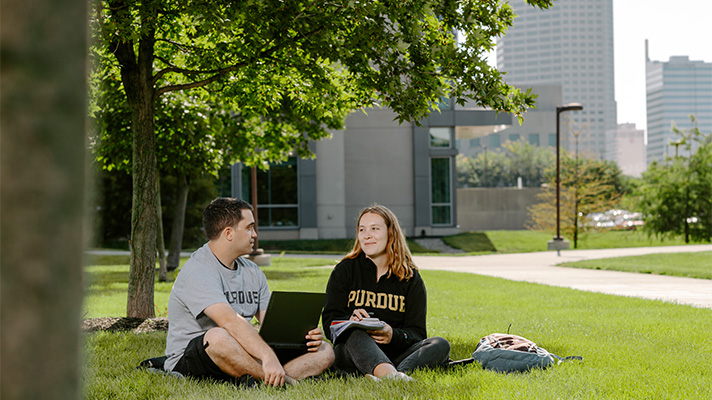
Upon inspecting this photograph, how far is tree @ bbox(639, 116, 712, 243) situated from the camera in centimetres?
3619

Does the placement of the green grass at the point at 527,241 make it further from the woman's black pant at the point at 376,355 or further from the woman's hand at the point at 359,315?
the woman's hand at the point at 359,315

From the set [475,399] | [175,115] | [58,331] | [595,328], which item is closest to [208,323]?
[475,399]

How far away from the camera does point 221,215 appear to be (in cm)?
535

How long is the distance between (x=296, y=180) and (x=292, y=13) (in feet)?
102

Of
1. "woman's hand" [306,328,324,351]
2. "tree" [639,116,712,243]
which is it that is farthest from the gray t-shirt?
"tree" [639,116,712,243]

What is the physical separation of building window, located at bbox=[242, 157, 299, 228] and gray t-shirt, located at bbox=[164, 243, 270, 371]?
32.4 meters

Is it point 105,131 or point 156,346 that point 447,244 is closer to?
point 105,131

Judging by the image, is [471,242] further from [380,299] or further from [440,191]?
[380,299]

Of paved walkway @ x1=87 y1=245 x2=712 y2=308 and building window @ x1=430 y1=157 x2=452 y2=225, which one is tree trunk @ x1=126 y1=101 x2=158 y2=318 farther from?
building window @ x1=430 y1=157 x2=452 y2=225

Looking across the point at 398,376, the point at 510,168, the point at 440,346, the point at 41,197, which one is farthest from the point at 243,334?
the point at 510,168

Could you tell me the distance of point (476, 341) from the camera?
25.8 ft

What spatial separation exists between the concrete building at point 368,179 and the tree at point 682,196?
8.47 metres

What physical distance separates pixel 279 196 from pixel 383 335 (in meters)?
32.8

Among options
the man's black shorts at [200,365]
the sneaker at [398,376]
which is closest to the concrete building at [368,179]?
the man's black shorts at [200,365]
